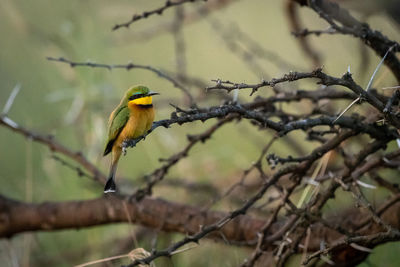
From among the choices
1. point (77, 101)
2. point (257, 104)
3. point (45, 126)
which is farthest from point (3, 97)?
point (257, 104)

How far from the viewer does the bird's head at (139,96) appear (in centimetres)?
228

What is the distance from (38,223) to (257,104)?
1.21 metres

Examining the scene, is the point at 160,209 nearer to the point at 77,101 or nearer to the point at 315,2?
the point at 315,2

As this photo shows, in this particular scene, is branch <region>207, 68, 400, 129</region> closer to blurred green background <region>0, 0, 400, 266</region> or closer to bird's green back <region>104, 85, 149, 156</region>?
bird's green back <region>104, 85, 149, 156</region>

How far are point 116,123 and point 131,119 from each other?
0.09m

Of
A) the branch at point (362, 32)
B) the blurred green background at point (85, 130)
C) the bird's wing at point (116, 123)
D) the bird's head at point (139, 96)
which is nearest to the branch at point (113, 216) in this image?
the blurred green background at point (85, 130)

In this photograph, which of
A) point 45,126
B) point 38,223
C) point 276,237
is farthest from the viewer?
point 45,126

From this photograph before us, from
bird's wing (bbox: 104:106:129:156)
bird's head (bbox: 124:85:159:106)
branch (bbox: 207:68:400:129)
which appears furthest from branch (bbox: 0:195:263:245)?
branch (bbox: 207:68:400:129)

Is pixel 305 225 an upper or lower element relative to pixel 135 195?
upper

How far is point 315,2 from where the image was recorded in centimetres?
216

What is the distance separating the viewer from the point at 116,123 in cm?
231

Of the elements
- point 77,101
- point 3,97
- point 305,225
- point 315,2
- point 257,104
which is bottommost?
point 3,97

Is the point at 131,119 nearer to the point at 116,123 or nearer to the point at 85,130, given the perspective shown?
the point at 116,123

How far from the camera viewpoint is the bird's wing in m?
2.29
